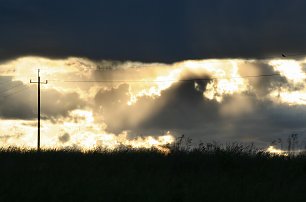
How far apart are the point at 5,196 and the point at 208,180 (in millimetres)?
7075

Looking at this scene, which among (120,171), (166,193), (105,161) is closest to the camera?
(166,193)

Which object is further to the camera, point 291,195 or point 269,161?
point 269,161

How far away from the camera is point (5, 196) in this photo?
14156 mm

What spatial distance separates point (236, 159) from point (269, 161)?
1590 millimetres

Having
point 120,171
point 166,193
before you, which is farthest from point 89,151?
point 166,193

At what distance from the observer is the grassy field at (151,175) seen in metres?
15.1

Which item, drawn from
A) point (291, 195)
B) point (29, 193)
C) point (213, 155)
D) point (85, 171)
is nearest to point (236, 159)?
point (213, 155)

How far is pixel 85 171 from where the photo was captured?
18641 mm

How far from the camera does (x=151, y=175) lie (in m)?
18.6

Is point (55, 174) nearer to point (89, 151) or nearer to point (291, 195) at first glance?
point (89, 151)

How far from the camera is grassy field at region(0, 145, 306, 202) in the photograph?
595 inches

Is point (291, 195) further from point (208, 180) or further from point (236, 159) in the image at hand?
point (236, 159)

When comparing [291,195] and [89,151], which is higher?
[89,151]

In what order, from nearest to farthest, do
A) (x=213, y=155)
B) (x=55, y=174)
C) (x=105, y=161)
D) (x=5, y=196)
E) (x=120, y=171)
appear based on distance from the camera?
(x=5, y=196) < (x=55, y=174) < (x=120, y=171) < (x=105, y=161) < (x=213, y=155)
